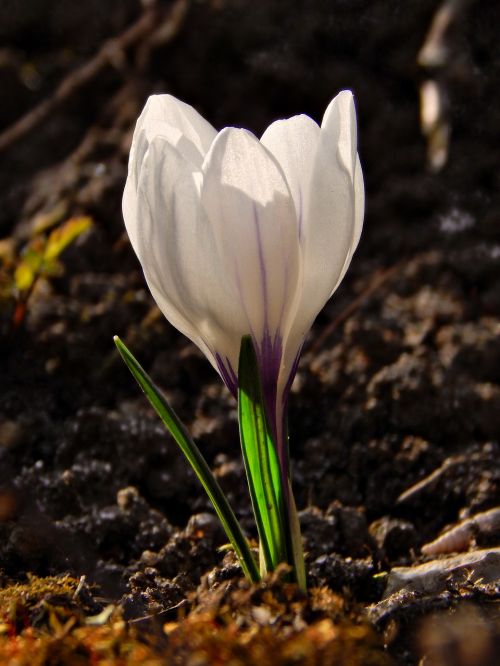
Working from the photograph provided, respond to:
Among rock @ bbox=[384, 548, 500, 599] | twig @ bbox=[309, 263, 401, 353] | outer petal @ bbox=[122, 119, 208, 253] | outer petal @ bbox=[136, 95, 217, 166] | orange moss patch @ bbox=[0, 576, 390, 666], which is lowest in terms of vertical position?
orange moss patch @ bbox=[0, 576, 390, 666]

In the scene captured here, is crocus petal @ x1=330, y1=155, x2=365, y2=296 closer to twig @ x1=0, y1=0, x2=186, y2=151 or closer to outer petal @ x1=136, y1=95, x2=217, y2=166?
outer petal @ x1=136, y1=95, x2=217, y2=166

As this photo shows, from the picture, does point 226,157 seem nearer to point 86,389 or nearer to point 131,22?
point 86,389

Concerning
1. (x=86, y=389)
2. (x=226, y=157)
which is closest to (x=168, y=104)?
(x=226, y=157)

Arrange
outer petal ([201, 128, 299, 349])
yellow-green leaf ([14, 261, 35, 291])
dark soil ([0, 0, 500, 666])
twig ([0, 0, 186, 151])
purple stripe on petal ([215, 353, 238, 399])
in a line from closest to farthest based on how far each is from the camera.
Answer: outer petal ([201, 128, 299, 349]) < purple stripe on petal ([215, 353, 238, 399]) < dark soil ([0, 0, 500, 666]) < yellow-green leaf ([14, 261, 35, 291]) < twig ([0, 0, 186, 151])

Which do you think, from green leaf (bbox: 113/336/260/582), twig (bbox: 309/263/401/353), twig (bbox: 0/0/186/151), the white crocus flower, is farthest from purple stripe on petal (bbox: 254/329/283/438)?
twig (bbox: 0/0/186/151)

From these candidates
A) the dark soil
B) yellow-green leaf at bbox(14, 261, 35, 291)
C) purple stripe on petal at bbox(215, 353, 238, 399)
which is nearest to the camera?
purple stripe on petal at bbox(215, 353, 238, 399)

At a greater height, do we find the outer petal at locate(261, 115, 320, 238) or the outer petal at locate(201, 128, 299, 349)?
the outer petal at locate(261, 115, 320, 238)
